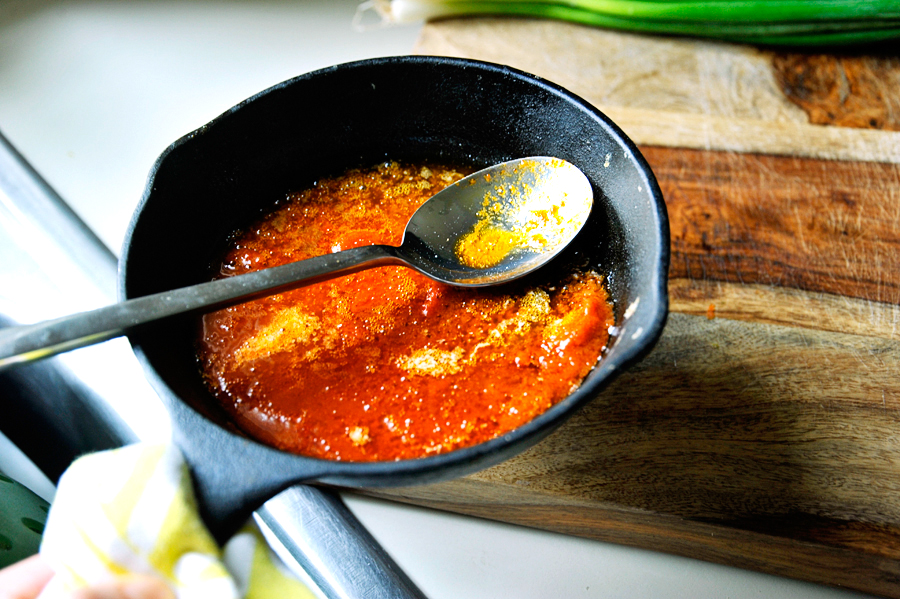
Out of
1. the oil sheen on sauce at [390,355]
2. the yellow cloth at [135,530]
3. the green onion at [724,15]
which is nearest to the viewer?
the yellow cloth at [135,530]

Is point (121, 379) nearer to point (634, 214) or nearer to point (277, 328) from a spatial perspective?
point (277, 328)

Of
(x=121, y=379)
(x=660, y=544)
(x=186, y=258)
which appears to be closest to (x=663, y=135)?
(x=660, y=544)

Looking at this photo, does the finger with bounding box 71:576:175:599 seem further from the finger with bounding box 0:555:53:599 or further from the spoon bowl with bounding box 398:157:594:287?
the spoon bowl with bounding box 398:157:594:287

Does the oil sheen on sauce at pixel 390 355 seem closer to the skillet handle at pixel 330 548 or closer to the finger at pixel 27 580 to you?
the skillet handle at pixel 330 548

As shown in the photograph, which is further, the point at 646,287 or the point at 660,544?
the point at 660,544

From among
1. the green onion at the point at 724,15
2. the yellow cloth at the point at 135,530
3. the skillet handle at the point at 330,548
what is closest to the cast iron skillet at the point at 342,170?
the yellow cloth at the point at 135,530

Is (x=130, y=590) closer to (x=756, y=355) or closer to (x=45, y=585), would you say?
(x=45, y=585)
